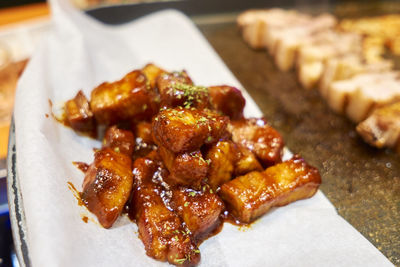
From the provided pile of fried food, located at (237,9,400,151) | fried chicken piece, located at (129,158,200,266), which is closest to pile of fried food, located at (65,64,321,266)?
fried chicken piece, located at (129,158,200,266)

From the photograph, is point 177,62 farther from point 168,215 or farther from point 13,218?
point 13,218

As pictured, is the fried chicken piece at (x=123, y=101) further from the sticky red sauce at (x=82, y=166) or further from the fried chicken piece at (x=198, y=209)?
the fried chicken piece at (x=198, y=209)

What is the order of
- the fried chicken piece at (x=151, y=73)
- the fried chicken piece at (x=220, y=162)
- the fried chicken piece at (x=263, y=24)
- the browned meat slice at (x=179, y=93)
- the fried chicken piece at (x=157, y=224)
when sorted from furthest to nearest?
1. the fried chicken piece at (x=263, y=24)
2. the fried chicken piece at (x=151, y=73)
3. the browned meat slice at (x=179, y=93)
4. the fried chicken piece at (x=220, y=162)
5. the fried chicken piece at (x=157, y=224)

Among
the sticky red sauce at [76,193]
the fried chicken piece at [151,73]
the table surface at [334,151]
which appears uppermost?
the fried chicken piece at [151,73]

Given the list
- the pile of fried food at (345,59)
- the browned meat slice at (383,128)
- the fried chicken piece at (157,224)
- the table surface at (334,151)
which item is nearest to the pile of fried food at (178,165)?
the fried chicken piece at (157,224)

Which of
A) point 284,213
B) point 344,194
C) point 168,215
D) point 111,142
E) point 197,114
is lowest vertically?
point 344,194

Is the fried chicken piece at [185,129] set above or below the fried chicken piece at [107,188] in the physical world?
above

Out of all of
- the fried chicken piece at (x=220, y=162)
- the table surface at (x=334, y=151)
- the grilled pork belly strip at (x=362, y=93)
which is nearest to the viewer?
the fried chicken piece at (x=220, y=162)

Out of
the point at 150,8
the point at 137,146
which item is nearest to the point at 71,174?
the point at 137,146
